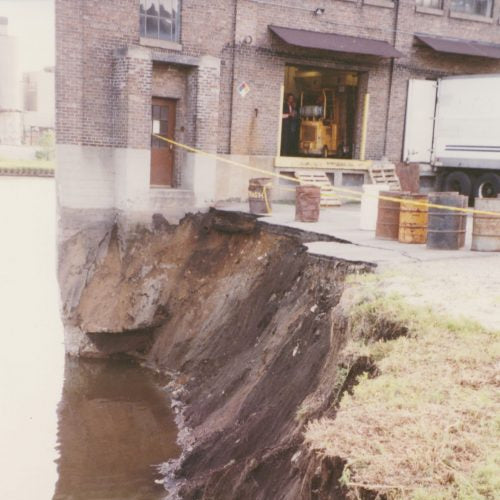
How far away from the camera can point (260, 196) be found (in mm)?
15031

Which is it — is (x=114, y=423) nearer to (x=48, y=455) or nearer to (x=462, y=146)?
(x=48, y=455)

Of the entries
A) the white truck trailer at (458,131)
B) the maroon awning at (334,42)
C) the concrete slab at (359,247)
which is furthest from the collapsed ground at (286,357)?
the white truck trailer at (458,131)

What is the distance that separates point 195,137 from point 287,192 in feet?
11.4

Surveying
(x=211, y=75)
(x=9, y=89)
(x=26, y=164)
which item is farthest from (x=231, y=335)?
(x=9, y=89)

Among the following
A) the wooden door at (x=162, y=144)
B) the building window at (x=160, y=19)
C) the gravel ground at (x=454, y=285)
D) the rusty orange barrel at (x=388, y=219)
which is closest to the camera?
the gravel ground at (x=454, y=285)

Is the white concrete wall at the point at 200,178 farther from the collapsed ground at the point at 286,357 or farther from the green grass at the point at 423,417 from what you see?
the green grass at the point at 423,417

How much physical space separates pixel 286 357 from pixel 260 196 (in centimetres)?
625

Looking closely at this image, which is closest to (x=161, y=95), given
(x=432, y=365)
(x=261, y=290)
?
(x=261, y=290)

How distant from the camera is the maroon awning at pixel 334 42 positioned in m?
17.3

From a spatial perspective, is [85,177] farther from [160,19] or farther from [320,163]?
[320,163]

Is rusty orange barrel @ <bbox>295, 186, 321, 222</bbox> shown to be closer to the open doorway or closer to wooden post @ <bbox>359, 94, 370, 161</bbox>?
wooden post @ <bbox>359, 94, 370, 161</bbox>

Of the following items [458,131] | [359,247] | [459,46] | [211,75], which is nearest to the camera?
[359,247]

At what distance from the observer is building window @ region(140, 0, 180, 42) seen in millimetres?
16047

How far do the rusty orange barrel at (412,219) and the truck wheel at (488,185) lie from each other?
26.0ft
